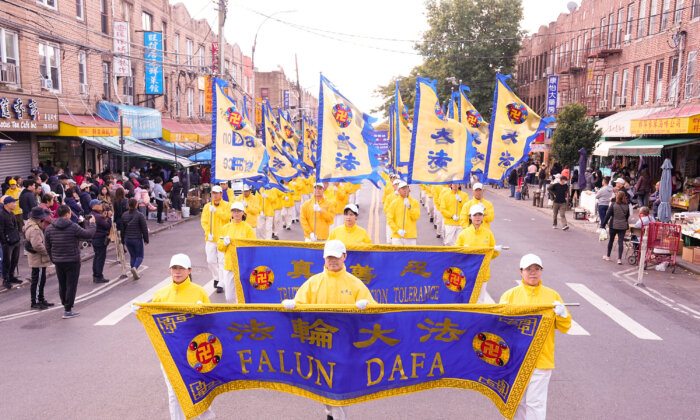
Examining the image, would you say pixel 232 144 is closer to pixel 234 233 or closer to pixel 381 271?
pixel 234 233

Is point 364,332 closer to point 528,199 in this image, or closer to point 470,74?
point 528,199

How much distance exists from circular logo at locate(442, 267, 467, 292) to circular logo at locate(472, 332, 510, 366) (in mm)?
2813

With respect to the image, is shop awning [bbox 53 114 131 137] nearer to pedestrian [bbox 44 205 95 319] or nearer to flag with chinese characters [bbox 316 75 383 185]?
pedestrian [bbox 44 205 95 319]

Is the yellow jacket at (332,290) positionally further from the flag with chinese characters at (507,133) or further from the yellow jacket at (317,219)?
the flag with chinese characters at (507,133)

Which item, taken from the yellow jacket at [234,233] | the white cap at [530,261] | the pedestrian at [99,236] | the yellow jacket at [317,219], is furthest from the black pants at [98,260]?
the white cap at [530,261]

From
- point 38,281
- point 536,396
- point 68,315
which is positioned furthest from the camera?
point 38,281

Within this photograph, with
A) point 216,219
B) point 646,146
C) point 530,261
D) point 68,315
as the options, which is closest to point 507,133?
point 216,219

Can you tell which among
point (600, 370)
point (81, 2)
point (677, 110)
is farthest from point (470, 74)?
point (600, 370)

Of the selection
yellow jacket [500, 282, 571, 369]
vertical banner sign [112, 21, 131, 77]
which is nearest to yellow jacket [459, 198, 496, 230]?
yellow jacket [500, 282, 571, 369]

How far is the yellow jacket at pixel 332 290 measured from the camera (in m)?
5.61

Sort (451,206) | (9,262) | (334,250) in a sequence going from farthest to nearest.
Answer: (451,206) → (9,262) → (334,250)

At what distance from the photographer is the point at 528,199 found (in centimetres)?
3130

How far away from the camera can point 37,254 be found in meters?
9.70

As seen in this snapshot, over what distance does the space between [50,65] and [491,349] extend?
22.0 m
